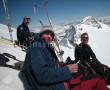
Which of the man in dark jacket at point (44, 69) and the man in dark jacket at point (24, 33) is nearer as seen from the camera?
the man in dark jacket at point (44, 69)

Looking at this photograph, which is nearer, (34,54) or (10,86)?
(34,54)

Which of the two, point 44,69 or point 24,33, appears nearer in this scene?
point 44,69

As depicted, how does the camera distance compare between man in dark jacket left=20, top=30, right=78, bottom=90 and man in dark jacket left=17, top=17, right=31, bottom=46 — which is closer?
man in dark jacket left=20, top=30, right=78, bottom=90

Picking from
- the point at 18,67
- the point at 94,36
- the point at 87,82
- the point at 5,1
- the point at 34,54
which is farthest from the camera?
the point at 94,36

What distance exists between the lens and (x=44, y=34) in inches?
165

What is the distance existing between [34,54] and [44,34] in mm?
767

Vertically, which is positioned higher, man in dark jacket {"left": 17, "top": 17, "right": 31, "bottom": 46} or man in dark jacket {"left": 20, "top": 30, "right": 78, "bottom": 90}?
man in dark jacket {"left": 17, "top": 17, "right": 31, "bottom": 46}

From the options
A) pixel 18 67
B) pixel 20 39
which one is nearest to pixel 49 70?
pixel 18 67

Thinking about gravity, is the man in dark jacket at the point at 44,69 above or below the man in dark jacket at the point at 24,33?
below

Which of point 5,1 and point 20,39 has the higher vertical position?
point 5,1

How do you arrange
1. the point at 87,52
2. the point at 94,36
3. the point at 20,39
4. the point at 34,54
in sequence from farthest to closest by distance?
the point at 94,36
the point at 20,39
the point at 87,52
the point at 34,54

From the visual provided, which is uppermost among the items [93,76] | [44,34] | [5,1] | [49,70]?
[5,1]

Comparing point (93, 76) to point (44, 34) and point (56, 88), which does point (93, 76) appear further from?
point (44, 34)

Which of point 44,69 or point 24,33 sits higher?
point 24,33
